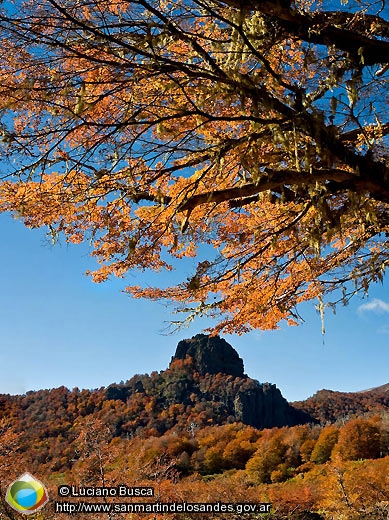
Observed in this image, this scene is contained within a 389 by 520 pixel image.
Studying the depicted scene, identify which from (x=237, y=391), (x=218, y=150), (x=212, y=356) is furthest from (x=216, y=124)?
(x=212, y=356)

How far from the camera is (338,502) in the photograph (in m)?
13.1

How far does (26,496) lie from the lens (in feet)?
29.3

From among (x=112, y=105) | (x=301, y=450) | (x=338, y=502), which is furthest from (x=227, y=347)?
(x=112, y=105)

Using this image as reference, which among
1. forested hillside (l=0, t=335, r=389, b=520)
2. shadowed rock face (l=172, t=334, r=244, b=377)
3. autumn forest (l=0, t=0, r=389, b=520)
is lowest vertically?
forested hillside (l=0, t=335, r=389, b=520)

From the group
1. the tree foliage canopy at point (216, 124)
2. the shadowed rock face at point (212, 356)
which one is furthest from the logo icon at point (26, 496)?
the shadowed rock face at point (212, 356)

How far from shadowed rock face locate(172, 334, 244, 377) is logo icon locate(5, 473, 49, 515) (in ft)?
362

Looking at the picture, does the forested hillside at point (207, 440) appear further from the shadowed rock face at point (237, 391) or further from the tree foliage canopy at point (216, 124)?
the tree foliage canopy at point (216, 124)

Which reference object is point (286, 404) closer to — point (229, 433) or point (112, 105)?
point (229, 433)

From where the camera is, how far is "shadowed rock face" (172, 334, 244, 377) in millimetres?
118625

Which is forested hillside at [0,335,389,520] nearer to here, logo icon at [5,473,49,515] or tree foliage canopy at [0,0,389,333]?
logo icon at [5,473,49,515]

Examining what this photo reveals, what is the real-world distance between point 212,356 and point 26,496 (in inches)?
4488

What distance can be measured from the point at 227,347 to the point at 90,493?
389 ft

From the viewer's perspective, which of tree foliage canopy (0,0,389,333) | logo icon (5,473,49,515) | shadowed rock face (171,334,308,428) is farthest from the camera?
shadowed rock face (171,334,308,428)

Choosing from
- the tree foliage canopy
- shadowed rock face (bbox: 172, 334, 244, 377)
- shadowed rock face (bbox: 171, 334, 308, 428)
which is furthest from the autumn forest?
shadowed rock face (bbox: 172, 334, 244, 377)
